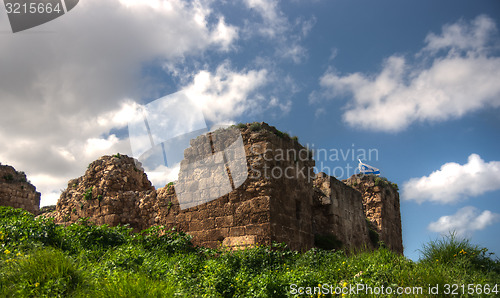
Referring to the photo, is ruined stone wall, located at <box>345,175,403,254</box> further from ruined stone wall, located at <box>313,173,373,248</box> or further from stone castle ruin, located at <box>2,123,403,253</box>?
ruined stone wall, located at <box>313,173,373,248</box>

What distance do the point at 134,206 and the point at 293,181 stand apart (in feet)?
16.5

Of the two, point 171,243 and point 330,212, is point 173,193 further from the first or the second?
point 330,212

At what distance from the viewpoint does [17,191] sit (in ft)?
55.0

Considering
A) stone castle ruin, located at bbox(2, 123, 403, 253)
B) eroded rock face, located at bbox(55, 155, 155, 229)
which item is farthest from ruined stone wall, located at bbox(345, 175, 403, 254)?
eroded rock face, located at bbox(55, 155, 155, 229)

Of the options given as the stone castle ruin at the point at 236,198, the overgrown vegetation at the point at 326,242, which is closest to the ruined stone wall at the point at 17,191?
the stone castle ruin at the point at 236,198

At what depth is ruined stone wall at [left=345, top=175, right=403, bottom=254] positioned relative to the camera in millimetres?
15789

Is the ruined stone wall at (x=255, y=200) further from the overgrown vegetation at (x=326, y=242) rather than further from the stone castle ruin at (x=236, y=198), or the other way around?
the overgrown vegetation at (x=326, y=242)

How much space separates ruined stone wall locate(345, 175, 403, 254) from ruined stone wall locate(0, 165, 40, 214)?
1326 centimetres

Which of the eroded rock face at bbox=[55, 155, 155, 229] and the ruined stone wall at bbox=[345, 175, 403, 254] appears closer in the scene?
the eroded rock face at bbox=[55, 155, 155, 229]

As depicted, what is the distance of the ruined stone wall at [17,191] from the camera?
1633 centimetres

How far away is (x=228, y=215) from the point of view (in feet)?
32.8

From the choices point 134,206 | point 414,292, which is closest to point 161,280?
point 414,292

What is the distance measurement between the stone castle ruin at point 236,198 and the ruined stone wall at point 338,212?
28 mm

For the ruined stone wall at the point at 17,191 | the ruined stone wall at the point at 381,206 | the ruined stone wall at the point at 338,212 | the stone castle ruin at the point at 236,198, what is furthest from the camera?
the ruined stone wall at the point at 17,191
